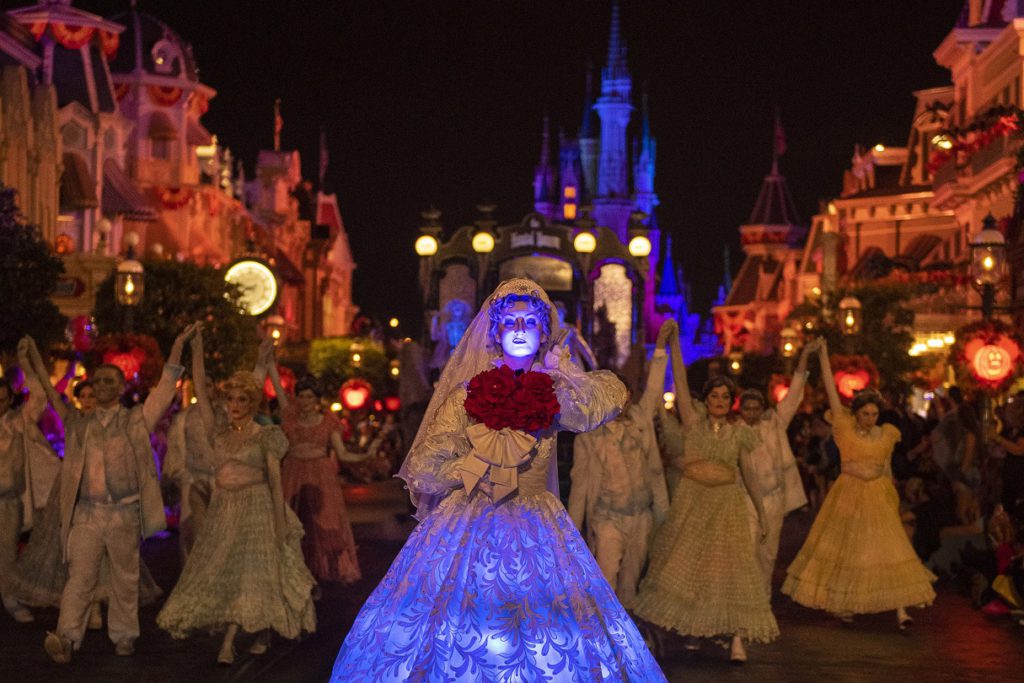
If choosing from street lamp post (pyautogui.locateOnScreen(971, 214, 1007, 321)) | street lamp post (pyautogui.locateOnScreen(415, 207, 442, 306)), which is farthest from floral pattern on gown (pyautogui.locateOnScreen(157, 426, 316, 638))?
street lamp post (pyautogui.locateOnScreen(415, 207, 442, 306))

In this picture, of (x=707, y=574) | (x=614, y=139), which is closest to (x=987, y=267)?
(x=707, y=574)

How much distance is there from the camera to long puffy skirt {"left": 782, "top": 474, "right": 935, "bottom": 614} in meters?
13.0

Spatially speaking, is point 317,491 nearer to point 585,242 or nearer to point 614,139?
point 585,242

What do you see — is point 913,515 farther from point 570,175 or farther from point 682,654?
point 570,175

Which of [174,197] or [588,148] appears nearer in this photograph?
[174,197]

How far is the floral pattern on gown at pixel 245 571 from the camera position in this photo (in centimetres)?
1080

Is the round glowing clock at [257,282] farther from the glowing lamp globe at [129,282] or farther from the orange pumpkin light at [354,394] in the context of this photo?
the glowing lamp globe at [129,282]

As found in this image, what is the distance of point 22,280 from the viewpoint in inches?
817

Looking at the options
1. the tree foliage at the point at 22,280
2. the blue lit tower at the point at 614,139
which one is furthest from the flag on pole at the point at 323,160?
the tree foliage at the point at 22,280

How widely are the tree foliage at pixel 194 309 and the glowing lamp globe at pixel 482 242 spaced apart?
921cm

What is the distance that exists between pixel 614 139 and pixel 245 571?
351 feet

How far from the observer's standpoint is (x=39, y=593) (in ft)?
42.3

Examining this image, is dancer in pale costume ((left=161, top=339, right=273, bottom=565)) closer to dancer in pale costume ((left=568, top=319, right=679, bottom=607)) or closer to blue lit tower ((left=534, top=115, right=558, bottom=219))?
dancer in pale costume ((left=568, top=319, right=679, bottom=607))

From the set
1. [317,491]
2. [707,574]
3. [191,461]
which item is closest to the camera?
[707,574]
